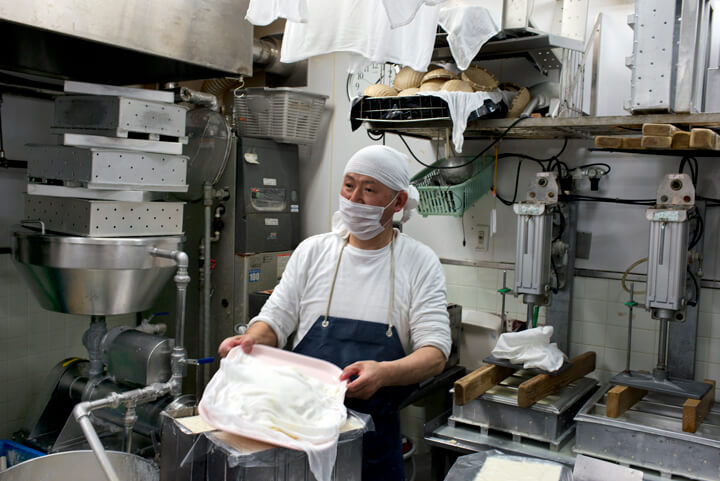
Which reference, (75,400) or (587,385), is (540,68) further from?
(75,400)

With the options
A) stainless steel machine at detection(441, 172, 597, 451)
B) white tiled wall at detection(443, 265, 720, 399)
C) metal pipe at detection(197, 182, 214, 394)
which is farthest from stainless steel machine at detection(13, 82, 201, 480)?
white tiled wall at detection(443, 265, 720, 399)

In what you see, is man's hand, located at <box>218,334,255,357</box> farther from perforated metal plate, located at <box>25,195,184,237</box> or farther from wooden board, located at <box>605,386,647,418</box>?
wooden board, located at <box>605,386,647,418</box>

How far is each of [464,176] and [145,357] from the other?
6.11 ft

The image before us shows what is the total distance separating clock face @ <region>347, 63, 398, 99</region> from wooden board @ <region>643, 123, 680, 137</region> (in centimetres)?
165

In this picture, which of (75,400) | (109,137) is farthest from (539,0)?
(75,400)

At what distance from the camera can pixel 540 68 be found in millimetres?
3238

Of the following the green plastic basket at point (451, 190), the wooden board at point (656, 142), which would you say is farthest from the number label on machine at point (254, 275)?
the wooden board at point (656, 142)

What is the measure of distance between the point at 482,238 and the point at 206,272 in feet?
5.64

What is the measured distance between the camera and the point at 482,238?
364 cm

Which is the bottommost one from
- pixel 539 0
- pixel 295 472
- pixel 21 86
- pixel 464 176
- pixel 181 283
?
pixel 295 472

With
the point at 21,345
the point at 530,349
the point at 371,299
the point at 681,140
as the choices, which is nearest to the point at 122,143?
the point at 371,299

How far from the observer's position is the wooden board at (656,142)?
7.55ft

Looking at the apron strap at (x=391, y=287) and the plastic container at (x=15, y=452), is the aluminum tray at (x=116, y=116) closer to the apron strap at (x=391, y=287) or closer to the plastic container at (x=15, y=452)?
the apron strap at (x=391, y=287)

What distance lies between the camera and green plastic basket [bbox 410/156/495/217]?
3.27 meters
